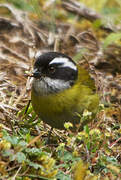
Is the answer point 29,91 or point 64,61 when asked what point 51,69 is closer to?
point 64,61

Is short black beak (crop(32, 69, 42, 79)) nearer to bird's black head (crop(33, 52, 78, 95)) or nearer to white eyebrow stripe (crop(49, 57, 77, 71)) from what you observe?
bird's black head (crop(33, 52, 78, 95))

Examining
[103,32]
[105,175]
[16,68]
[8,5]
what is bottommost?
[105,175]

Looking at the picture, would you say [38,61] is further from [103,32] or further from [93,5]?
[93,5]

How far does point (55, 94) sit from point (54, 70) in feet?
0.91

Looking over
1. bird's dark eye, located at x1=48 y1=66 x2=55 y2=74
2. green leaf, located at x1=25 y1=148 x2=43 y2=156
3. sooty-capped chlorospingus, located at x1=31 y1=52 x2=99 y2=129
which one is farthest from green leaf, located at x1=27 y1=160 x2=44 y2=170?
Result: bird's dark eye, located at x1=48 y1=66 x2=55 y2=74

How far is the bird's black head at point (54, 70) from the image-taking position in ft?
14.7

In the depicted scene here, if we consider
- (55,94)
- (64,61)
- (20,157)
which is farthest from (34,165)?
(64,61)

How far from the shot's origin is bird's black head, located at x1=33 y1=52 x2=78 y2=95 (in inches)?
176

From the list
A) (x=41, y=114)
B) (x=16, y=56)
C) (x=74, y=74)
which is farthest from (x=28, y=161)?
(x=16, y=56)

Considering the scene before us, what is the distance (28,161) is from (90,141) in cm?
77

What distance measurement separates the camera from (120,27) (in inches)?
326

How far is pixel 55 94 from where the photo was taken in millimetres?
4516

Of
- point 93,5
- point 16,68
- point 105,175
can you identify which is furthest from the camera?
point 93,5

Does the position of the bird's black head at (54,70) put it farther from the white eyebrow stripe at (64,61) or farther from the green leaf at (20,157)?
the green leaf at (20,157)
